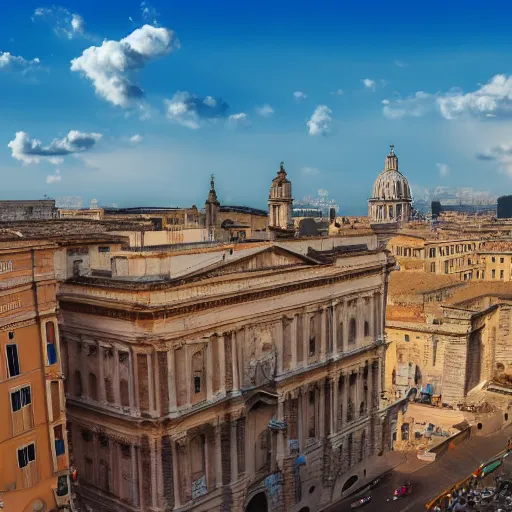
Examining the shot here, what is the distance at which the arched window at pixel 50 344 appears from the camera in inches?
→ 859

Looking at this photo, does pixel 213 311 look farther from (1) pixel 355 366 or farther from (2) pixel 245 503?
(1) pixel 355 366

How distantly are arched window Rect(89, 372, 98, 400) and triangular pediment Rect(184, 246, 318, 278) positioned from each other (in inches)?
244

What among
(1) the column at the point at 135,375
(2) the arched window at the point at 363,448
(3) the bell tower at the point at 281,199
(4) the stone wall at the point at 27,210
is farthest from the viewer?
(4) the stone wall at the point at 27,210

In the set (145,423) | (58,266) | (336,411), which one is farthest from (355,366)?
(58,266)

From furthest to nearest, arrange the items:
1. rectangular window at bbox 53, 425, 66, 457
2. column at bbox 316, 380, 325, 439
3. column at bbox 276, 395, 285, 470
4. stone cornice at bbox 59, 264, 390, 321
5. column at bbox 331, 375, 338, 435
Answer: column at bbox 331, 375, 338, 435, column at bbox 316, 380, 325, 439, column at bbox 276, 395, 285, 470, stone cornice at bbox 59, 264, 390, 321, rectangular window at bbox 53, 425, 66, 457

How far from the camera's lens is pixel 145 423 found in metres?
25.6

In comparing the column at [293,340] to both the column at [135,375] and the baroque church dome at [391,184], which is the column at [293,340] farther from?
the baroque church dome at [391,184]

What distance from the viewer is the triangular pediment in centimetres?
2843

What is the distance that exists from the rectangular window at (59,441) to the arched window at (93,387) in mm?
5270

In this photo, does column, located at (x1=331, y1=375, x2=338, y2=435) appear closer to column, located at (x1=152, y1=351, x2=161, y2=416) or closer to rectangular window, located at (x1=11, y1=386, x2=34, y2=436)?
column, located at (x1=152, y1=351, x2=161, y2=416)

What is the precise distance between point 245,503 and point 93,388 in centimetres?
904

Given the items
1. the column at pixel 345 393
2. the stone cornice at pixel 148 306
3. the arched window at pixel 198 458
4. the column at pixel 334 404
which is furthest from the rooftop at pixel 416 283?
the arched window at pixel 198 458

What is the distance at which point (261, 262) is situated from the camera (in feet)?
102

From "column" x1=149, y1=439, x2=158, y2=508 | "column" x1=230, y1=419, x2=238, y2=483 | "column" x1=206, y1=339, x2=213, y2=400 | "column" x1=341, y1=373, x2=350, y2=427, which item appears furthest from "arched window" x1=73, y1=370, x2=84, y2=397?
"column" x1=341, y1=373, x2=350, y2=427
